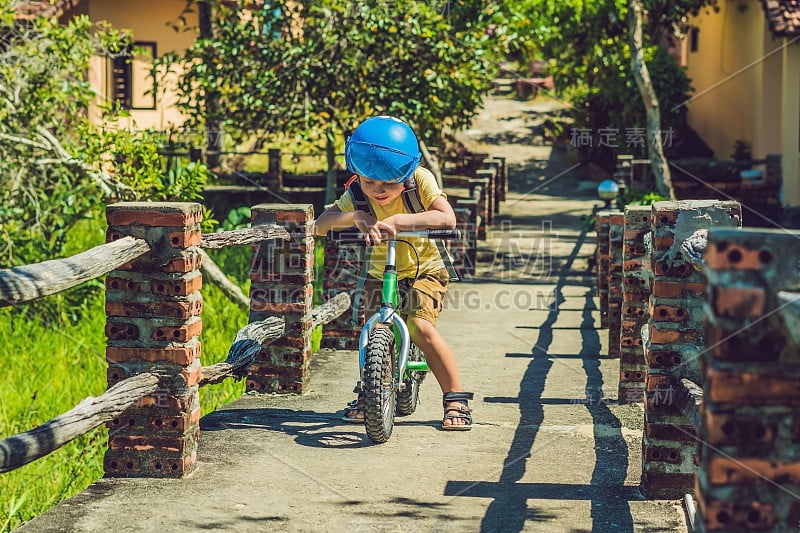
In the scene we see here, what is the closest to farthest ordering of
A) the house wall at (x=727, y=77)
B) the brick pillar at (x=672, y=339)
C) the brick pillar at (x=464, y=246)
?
the brick pillar at (x=672, y=339) < the brick pillar at (x=464, y=246) < the house wall at (x=727, y=77)

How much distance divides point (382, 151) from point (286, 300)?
1886 mm

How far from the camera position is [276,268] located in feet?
23.0

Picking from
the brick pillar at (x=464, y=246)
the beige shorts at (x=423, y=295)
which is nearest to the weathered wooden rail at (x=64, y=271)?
the beige shorts at (x=423, y=295)

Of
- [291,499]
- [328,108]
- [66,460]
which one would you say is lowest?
[66,460]

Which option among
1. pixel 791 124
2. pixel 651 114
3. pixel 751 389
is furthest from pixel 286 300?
pixel 791 124

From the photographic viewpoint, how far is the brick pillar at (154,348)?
5.13 m

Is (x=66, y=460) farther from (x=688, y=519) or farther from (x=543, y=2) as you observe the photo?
(x=543, y=2)

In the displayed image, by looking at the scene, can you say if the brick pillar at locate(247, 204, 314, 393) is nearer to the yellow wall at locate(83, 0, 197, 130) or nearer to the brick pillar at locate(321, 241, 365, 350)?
the brick pillar at locate(321, 241, 365, 350)

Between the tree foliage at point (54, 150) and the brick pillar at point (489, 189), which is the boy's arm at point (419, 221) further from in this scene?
the brick pillar at point (489, 189)

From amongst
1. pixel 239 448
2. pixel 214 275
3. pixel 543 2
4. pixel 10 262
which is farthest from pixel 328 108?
pixel 239 448

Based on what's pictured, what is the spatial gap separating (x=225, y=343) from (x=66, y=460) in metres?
2.49

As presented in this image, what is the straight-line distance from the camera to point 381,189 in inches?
225

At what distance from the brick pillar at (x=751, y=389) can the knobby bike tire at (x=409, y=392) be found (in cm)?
323

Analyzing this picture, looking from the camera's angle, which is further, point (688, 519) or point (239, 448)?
point (239, 448)
